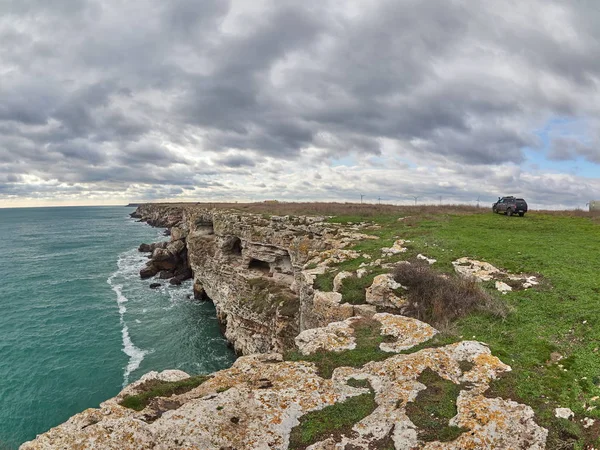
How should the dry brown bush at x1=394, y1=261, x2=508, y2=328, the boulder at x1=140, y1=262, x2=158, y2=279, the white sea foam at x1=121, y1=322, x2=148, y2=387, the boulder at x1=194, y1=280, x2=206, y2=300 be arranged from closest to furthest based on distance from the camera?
the dry brown bush at x1=394, y1=261, x2=508, y2=328
the white sea foam at x1=121, y1=322, x2=148, y2=387
the boulder at x1=194, y1=280, x2=206, y2=300
the boulder at x1=140, y1=262, x2=158, y2=279

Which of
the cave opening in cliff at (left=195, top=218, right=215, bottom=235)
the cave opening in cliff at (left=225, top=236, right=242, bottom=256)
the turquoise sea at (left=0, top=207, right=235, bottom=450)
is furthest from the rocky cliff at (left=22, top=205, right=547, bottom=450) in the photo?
the cave opening in cliff at (left=195, top=218, right=215, bottom=235)

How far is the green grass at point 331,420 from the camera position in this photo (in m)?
6.44

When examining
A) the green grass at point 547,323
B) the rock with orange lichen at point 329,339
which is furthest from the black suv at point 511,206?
the rock with orange lichen at point 329,339

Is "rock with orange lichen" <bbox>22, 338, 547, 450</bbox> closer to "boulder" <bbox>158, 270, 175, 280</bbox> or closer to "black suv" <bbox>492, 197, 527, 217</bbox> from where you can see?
"black suv" <bbox>492, 197, 527, 217</bbox>

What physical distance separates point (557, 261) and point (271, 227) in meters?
24.3

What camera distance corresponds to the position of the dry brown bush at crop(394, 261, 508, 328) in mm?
11609

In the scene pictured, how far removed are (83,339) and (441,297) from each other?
34190 mm

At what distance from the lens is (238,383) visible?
8477 millimetres

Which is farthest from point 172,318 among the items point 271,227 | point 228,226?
point 271,227

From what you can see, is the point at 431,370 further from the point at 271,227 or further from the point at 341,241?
the point at 271,227

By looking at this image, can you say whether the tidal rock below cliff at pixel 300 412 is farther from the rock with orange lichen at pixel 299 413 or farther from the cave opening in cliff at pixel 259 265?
the cave opening in cliff at pixel 259 265

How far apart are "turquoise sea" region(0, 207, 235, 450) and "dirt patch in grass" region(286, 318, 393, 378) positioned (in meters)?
21.5

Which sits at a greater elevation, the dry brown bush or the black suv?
the black suv

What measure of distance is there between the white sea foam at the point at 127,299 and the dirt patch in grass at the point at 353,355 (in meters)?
22.5
